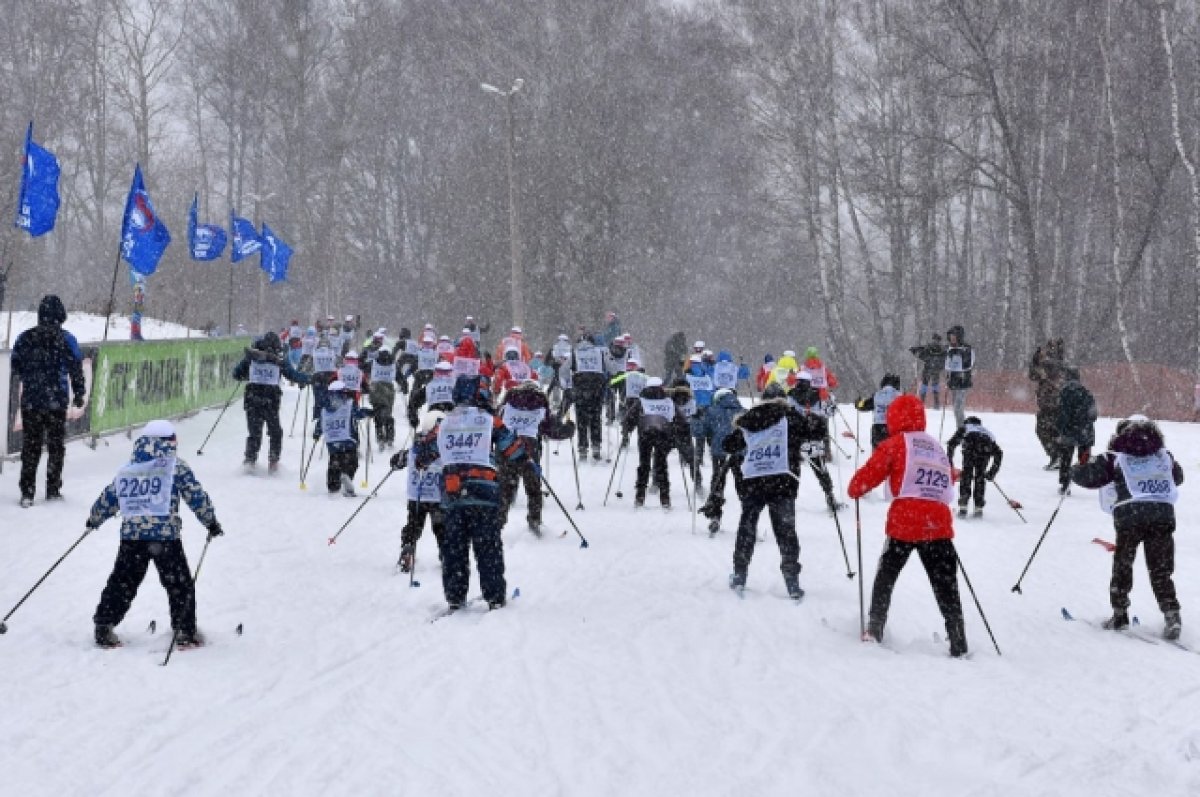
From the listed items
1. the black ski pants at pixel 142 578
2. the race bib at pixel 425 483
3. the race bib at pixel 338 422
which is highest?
the race bib at pixel 338 422

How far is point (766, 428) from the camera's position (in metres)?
8.96

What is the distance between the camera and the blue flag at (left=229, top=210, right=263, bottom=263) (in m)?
27.4

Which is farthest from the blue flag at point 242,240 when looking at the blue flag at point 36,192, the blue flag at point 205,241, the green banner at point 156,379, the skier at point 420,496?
the skier at point 420,496

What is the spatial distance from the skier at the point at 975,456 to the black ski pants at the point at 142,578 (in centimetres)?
835

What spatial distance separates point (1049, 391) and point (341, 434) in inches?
398

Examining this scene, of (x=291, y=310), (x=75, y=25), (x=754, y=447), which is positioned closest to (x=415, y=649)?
(x=754, y=447)

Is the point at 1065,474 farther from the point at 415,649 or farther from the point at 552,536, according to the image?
the point at 415,649

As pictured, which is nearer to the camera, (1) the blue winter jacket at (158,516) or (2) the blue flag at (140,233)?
(1) the blue winter jacket at (158,516)

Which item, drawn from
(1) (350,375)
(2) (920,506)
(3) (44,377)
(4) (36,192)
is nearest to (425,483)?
(2) (920,506)

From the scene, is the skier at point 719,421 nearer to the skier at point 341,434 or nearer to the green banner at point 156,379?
the skier at point 341,434

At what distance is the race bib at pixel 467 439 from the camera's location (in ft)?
26.9

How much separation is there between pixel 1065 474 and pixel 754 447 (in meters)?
7.49

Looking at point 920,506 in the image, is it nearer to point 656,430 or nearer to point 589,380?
point 656,430

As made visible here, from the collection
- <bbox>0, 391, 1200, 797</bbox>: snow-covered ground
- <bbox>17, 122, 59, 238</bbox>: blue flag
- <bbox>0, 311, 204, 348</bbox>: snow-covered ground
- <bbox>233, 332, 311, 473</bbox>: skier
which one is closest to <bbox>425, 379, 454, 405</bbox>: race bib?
<bbox>0, 391, 1200, 797</bbox>: snow-covered ground
